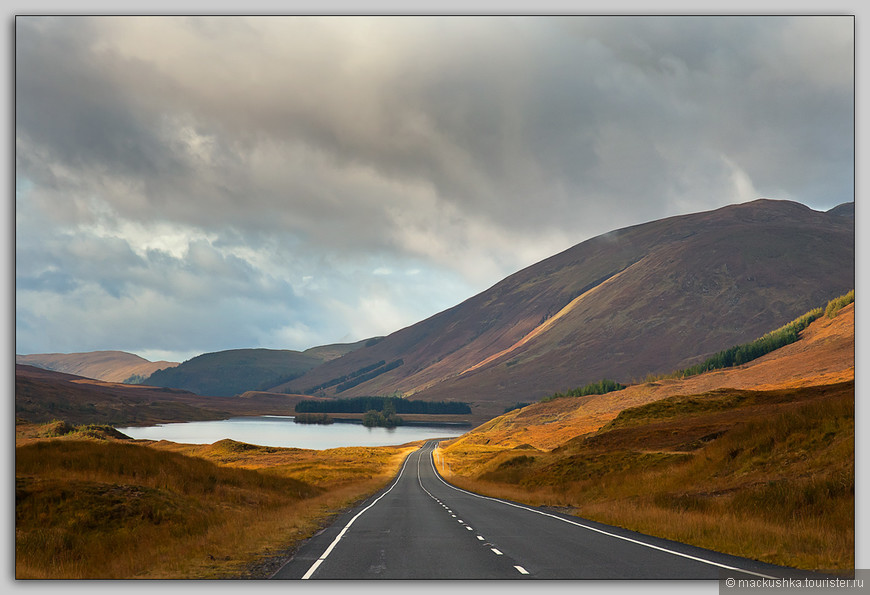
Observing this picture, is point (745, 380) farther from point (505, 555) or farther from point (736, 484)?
point (505, 555)

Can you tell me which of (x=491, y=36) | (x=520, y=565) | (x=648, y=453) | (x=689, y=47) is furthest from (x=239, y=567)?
(x=648, y=453)

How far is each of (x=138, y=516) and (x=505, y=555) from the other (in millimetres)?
15484

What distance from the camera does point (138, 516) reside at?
78.4 ft

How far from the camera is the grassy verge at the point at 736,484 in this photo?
17.9 meters

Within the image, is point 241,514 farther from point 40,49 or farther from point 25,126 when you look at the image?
point 40,49

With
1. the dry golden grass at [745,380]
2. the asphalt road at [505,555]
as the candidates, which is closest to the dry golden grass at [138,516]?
the asphalt road at [505,555]

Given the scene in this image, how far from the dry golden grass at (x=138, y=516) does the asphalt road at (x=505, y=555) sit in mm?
1867

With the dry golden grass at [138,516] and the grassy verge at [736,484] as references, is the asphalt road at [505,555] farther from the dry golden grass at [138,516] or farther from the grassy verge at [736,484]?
the dry golden grass at [138,516]

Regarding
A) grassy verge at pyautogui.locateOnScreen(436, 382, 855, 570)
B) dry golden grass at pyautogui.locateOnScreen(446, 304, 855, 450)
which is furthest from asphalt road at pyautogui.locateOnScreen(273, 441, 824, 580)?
dry golden grass at pyautogui.locateOnScreen(446, 304, 855, 450)

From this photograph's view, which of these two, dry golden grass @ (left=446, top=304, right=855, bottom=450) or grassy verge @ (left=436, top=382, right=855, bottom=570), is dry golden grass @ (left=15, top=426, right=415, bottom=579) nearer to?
grassy verge @ (left=436, top=382, right=855, bottom=570)

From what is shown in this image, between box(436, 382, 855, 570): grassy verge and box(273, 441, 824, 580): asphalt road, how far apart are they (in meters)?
1.69

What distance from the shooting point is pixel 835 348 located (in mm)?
163625

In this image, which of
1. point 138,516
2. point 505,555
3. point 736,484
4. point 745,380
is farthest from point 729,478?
point 745,380

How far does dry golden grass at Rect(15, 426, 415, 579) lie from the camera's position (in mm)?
17062
